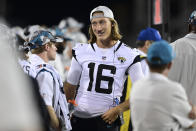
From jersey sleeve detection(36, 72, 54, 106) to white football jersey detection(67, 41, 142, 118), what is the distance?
471 millimetres

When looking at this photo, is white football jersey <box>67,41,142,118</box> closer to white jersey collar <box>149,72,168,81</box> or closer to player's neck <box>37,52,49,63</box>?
player's neck <box>37,52,49,63</box>

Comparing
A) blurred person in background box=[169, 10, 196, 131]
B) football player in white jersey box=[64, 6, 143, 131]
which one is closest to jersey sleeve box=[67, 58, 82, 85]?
football player in white jersey box=[64, 6, 143, 131]

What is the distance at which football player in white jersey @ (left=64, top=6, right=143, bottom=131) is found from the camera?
465 cm

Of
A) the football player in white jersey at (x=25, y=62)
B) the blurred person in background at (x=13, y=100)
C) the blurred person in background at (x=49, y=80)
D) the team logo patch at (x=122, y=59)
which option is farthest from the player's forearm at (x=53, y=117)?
the blurred person in background at (x=13, y=100)

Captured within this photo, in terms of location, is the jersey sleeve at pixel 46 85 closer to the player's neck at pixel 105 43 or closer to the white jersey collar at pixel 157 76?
the player's neck at pixel 105 43

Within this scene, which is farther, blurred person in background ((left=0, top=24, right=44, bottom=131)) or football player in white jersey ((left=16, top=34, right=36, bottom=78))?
football player in white jersey ((left=16, top=34, right=36, bottom=78))

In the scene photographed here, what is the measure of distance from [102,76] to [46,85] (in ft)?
1.95

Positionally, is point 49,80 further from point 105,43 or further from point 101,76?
point 105,43

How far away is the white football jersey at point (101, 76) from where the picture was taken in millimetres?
4656

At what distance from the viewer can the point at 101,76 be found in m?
4.66

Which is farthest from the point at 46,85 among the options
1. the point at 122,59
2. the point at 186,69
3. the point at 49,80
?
the point at 186,69

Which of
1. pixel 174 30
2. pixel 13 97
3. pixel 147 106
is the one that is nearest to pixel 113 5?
pixel 174 30

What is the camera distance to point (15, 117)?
207 centimetres

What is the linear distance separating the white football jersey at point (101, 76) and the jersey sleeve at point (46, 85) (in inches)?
18.5
